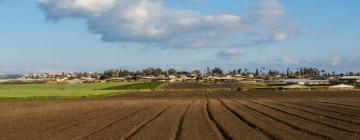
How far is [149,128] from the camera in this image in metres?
25.6

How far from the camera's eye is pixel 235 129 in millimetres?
24328

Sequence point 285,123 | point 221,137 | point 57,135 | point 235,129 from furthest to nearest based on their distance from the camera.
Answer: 1. point 285,123
2. point 235,129
3. point 57,135
4. point 221,137

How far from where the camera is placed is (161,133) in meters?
22.9

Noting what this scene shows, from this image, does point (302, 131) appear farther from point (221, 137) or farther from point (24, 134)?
point (24, 134)

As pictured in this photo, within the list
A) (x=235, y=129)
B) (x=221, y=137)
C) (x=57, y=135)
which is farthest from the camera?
(x=235, y=129)

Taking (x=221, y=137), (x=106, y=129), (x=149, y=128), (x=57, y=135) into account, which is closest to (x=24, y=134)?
(x=57, y=135)

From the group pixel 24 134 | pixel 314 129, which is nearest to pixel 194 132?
pixel 314 129

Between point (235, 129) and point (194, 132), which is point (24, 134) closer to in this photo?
point (194, 132)

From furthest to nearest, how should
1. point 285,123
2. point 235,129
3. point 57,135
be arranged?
point 285,123
point 235,129
point 57,135

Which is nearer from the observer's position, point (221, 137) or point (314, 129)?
point (221, 137)

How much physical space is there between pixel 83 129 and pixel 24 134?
2.93 meters

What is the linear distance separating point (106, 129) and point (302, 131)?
791cm

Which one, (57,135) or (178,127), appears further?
(178,127)

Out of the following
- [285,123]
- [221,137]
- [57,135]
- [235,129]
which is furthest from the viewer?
[285,123]
